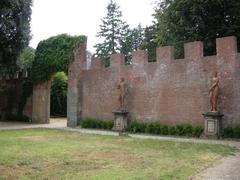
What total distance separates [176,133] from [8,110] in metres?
14.3

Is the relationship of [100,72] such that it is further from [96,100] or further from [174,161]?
[174,161]

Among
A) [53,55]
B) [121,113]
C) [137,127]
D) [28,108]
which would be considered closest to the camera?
[137,127]

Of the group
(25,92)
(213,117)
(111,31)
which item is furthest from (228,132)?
(111,31)

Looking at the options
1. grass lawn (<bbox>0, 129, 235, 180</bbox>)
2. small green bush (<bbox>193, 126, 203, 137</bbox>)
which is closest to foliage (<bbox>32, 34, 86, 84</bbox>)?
small green bush (<bbox>193, 126, 203, 137</bbox>)

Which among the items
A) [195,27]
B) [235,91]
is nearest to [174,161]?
[235,91]

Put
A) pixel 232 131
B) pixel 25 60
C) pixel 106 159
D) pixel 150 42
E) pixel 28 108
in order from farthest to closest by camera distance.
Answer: pixel 150 42, pixel 25 60, pixel 28 108, pixel 232 131, pixel 106 159

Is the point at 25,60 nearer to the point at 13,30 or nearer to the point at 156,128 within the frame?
the point at 13,30

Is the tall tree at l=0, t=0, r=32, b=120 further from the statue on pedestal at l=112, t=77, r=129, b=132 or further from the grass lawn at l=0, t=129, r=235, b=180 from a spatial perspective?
the grass lawn at l=0, t=129, r=235, b=180

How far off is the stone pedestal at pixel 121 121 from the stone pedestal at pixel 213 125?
460 centimetres

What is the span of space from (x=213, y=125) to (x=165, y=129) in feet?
8.57

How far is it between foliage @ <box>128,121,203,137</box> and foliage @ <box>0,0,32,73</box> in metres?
8.47

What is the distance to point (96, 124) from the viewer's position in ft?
64.8

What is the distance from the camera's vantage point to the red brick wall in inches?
596

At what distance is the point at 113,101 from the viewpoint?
1944cm
